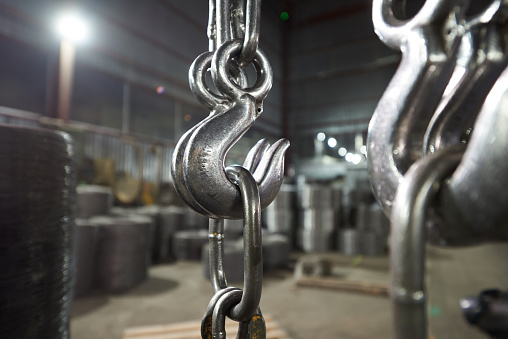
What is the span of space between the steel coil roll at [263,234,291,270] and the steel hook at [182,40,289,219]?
4.55m

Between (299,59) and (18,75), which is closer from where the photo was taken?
(18,75)

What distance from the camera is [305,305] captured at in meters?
3.57

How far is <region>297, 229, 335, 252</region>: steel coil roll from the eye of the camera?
704cm

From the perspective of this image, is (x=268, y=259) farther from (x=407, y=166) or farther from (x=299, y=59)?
Result: (x=299, y=59)

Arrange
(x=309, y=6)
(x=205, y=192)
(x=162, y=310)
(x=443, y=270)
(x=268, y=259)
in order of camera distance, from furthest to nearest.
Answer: (x=309, y=6) < (x=268, y=259) < (x=443, y=270) < (x=162, y=310) < (x=205, y=192)

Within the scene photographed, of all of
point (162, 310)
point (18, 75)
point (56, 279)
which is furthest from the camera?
point (18, 75)

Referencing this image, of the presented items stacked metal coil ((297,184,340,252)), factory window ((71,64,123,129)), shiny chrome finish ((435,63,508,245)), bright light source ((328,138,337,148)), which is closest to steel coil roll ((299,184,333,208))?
stacked metal coil ((297,184,340,252))

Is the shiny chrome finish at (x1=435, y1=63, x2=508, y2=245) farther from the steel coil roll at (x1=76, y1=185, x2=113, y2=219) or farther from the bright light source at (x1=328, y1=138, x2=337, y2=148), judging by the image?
the bright light source at (x1=328, y1=138, x2=337, y2=148)

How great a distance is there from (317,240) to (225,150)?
673 centimetres

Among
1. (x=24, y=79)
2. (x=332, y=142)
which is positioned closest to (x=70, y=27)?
(x=24, y=79)

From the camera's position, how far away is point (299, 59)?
1420 centimetres

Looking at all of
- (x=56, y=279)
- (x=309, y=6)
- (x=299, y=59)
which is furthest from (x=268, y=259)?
(x=309, y=6)

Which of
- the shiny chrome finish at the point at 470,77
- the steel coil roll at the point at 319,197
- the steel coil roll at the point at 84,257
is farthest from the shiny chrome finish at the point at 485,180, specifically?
the steel coil roll at the point at 319,197

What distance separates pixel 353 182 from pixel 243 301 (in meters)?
12.7
